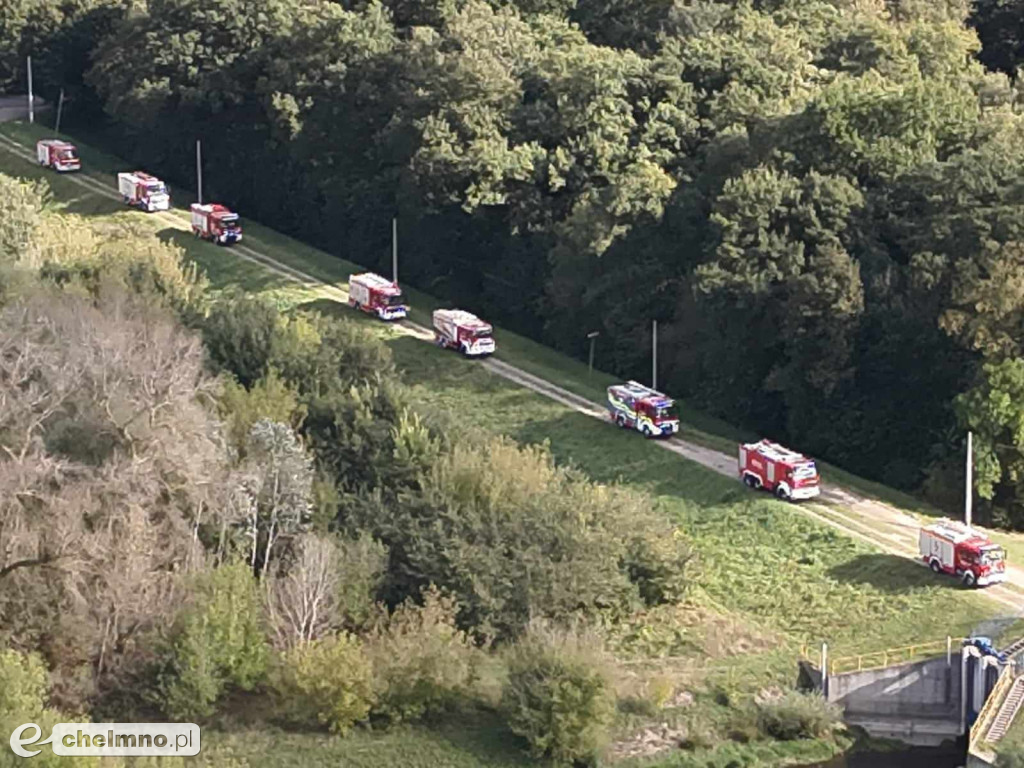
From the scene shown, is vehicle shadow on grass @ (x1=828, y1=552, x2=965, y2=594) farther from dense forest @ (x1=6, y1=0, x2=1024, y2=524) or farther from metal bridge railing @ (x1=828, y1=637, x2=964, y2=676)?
dense forest @ (x1=6, y1=0, x2=1024, y2=524)

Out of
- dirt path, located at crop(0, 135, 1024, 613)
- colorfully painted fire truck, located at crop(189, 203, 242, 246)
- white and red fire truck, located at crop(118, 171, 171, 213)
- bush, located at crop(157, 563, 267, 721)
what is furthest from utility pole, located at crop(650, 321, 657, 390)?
white and red fire truck, located at crop(118, 171, 171, 213)

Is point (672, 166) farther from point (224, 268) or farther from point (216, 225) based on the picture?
point (216, 225)

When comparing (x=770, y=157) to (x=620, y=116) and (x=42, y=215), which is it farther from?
(x=42, y=215)

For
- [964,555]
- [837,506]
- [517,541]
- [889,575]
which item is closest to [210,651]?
[517,541]

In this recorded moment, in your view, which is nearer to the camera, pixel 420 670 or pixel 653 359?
pixel 420 670

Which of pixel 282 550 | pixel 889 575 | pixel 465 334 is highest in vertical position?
pixel 465 334

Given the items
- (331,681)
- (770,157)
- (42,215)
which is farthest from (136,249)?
(331,681)
